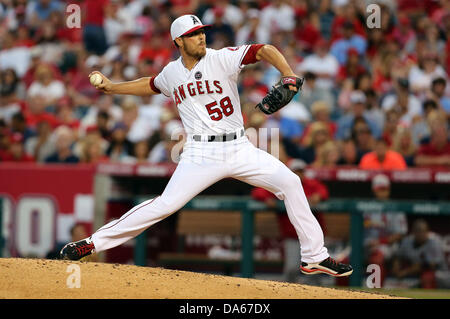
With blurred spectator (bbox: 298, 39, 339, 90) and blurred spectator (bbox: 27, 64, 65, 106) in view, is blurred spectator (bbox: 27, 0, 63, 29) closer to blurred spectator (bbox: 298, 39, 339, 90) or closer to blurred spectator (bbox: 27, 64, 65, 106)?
blurred spectator (bbox: 27, 64, 65, 106)

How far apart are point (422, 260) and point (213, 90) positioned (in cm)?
355

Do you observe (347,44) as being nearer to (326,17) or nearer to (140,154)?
(326,17)

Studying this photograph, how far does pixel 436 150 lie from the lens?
30.3ft

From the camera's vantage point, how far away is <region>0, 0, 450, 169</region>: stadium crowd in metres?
9.91

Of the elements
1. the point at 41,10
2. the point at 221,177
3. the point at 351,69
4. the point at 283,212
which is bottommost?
the point at 283,212

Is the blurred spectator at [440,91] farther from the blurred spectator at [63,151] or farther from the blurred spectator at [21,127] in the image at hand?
the blurred spectator at [21,127]

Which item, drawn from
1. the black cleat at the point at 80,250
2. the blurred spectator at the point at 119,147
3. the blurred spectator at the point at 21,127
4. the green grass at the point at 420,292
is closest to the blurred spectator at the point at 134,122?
the blurred spectator at the point at 119,147

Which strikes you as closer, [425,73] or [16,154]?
[16,154]

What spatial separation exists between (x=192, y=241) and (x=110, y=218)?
965 mm

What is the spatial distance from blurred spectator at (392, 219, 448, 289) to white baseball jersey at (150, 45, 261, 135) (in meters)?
3.20

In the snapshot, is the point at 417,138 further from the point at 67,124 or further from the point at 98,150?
the point at 67,124

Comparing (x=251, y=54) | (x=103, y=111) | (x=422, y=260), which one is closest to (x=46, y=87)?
(x=103, y=111)

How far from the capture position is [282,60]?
5473 millimetres

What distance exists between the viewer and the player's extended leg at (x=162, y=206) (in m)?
5.77
